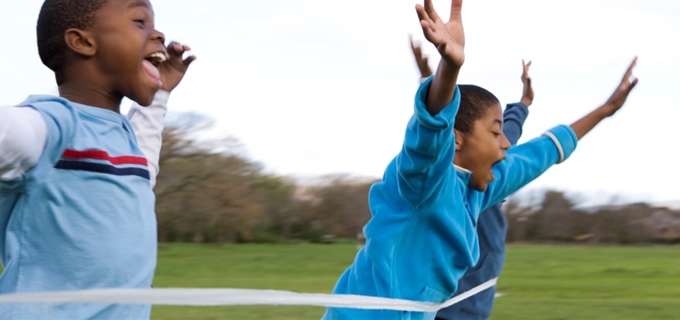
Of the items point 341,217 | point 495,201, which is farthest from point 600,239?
point 495,201

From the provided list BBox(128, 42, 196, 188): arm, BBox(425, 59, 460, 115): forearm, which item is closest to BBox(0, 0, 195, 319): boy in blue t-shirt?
BBox(128, 42, 196, 188): arm

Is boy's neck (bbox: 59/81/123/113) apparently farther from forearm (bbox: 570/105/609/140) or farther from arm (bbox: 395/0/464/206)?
forearm (bbox: 570/105/609/140)

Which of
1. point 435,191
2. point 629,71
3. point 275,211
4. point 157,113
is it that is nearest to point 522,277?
point 275,211

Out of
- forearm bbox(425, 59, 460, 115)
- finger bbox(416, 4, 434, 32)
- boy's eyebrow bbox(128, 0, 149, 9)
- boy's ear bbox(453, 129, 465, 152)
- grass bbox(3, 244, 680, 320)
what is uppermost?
finger bbox(416, 4, 434, 32)

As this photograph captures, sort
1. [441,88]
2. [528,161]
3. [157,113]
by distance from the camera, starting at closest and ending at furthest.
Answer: [441,88] < [157,113] < [528,161]

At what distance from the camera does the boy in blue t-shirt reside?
2361mm

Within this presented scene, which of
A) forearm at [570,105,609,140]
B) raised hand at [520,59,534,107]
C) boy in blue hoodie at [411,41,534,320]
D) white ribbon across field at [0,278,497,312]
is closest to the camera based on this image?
white ribbon across field at [0,278,497,312]

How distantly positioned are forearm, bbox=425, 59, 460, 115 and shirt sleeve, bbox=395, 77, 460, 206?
2 cm

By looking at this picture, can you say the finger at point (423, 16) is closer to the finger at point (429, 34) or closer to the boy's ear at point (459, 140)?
the finger at point (429, 34)

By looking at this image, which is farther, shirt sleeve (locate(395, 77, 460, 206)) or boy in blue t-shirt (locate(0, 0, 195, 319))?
shirt sleeve (locate(395, 77, 460, 206))

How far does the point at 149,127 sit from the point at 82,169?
69 centimetres

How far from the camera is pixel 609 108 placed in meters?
4.80

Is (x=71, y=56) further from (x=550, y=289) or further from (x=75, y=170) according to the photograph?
(x=550, y=289)

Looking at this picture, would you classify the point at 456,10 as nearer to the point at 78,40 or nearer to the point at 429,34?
the point at 429,34
